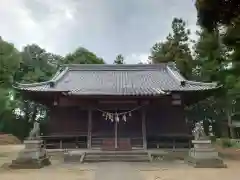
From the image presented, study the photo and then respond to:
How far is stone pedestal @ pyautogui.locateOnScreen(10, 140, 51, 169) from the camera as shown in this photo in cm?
1184

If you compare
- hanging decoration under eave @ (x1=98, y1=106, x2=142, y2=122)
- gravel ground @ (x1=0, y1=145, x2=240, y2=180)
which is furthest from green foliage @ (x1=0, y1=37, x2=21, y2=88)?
gravel ground @ (x1=0, y1=145, x2=240, y2=180)

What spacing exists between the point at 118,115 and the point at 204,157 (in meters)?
5.99

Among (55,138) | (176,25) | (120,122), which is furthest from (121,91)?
(176,25)

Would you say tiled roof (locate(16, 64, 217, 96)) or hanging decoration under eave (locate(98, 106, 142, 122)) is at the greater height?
tiled roof (locate(16, 64, 217, 96))

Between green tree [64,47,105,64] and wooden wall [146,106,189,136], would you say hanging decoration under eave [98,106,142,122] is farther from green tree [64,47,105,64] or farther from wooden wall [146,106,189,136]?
green tree [64,47,105,64]

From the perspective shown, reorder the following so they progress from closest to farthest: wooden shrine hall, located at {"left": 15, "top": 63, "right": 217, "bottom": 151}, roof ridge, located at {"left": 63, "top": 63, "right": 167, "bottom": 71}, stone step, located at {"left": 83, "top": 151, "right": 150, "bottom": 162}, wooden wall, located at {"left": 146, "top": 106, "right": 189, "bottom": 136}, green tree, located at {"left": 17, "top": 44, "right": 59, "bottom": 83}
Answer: stone step, located at {"left": 83, "top": 151, "right": 150, "bottom": 162} < wooden shrine hall, located at {"left": 15, "top": 63, "right": 217, "bottom": 151} < wooden wall, located at {"left": 146, "top": 106, "right": 189, "bottom": 136} < roof ridge, located at {"left": 63, "top": 63, "right": 167, "bottom": 71} < green tree, located at {"left": 17, "top": 44, "right": 59, "bottom": 83}

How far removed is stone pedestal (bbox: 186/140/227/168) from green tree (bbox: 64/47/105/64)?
87.3ft

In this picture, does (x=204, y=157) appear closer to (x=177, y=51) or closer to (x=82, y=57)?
(x=177, y=51)

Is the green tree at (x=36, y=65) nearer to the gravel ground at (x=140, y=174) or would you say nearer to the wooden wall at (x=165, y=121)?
the wooden wall at (x=165, y=121)

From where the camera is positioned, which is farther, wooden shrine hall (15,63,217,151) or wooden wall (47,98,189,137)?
wooden wall (47,98,189,137)

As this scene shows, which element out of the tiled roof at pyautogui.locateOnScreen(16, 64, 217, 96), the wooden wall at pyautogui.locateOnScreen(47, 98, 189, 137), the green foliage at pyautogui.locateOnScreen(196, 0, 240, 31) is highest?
the tiled roof at pyautogui.locateOnScreen(16, 64, 217, 96)

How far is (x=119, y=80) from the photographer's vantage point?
69.1 feet

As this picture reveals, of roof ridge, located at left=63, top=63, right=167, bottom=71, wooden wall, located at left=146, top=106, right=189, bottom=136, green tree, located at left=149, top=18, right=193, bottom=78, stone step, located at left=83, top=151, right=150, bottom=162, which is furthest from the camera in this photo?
green tree, located at left=149, top=18, right=193, bottom=78

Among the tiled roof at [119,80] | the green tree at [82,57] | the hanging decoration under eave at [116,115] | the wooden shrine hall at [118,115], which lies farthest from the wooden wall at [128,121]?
the green tree at [82,57]
